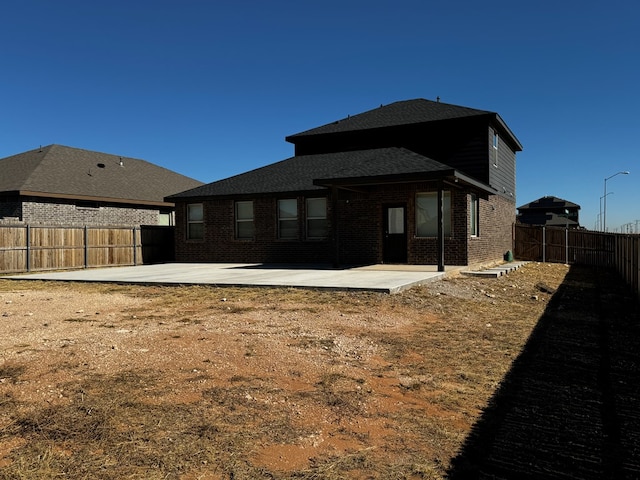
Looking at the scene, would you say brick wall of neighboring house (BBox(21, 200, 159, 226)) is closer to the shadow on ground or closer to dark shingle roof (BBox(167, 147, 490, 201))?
dark shingle roof (BBox(167, 147, 490, 201))

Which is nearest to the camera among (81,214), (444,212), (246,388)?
(246,388)

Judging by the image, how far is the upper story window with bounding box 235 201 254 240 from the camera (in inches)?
828

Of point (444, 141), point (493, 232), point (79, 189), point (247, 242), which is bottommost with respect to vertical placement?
point (247, 242)

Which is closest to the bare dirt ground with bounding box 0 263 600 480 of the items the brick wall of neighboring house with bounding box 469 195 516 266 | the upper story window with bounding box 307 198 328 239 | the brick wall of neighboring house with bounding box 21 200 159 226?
the brick wall of neighboring house with bounding box 469 195 516 266

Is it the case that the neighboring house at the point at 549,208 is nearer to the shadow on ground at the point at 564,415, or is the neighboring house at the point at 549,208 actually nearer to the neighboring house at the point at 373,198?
the neighboring house at the point at 373,198

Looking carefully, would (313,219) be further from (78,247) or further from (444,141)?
(78,247)

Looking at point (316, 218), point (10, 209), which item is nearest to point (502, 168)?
point (316, 218)

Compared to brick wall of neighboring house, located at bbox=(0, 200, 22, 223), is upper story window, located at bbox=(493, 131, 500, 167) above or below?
above

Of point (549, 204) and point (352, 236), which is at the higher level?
point (549, 204)

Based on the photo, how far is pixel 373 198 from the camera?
18.3 meters

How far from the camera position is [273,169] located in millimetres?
23047

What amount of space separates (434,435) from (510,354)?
9.31ft

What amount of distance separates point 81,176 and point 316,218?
14.8 metres

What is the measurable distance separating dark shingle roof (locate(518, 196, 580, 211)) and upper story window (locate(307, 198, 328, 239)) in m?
70.7
